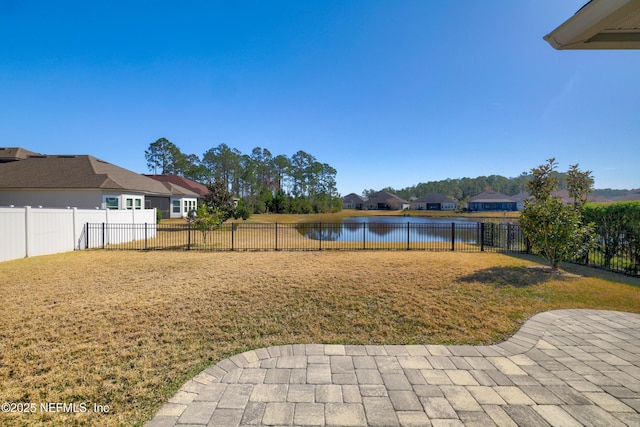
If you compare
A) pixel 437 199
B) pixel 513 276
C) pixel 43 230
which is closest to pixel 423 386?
pixel 513 276

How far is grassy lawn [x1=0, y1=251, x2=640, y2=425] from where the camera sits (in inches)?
118

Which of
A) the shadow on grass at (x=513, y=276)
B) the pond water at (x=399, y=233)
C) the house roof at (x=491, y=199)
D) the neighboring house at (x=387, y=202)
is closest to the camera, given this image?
the shadow on grass at (x=513, y=276)

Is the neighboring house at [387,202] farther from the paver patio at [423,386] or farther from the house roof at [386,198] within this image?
the paver patio at [423,386]

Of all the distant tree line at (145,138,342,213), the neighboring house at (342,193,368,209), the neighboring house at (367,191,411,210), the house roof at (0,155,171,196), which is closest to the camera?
the house roof at (0,155,171,196)

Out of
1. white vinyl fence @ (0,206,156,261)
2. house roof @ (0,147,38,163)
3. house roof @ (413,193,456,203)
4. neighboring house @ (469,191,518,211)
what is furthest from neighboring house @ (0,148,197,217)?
neighboring house @ (469,191,518,211)

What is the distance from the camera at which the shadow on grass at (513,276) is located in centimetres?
657

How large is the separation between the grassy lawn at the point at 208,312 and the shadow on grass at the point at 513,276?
28 millimetres

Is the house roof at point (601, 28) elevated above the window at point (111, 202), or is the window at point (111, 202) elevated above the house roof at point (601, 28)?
the house roof at point (601, 28)

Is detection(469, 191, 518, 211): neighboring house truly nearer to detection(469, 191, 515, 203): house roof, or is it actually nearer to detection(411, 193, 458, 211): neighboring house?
Result: detection(469, 191, 515, 203): house roof

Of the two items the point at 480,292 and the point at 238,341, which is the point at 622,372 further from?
the point at 238,341

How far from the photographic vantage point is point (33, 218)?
988 centimetres

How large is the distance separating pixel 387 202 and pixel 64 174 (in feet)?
222

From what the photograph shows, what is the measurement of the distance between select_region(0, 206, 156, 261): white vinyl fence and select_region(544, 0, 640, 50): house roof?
13635 mm

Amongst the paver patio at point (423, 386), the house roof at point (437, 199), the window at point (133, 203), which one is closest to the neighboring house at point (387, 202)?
the house roof at point (437, 199)
